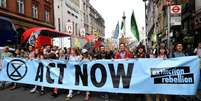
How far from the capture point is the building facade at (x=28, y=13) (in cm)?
3594

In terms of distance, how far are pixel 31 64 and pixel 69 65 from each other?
1.73 meters

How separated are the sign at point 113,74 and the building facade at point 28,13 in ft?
66.2

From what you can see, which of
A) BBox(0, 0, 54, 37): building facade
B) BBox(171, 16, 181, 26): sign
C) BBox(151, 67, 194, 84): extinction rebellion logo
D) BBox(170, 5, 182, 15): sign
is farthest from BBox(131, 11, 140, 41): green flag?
BBox(0, 0, 54, 37): building facade

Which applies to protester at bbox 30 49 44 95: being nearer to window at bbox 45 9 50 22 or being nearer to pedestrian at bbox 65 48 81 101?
pedestrian at bbox 65 48 81 101

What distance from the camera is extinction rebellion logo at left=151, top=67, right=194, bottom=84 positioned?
11016 millimetres

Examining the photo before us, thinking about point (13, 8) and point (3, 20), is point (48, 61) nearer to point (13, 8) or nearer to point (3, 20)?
point (3, 20)

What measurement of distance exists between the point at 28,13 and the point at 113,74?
3034 centimetres

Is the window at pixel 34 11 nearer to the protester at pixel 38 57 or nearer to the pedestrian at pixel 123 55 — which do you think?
the protester at pixel 38 57

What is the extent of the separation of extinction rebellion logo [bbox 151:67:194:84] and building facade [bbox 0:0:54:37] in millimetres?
24399

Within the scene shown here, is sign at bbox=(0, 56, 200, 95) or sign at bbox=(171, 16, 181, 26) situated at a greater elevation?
sign at bbox=(171, 16, 181, 26)

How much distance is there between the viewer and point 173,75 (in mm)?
11156

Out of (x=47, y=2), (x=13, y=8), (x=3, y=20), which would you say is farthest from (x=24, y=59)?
(x=47, y=2)

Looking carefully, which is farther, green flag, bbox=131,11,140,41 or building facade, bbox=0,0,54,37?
building facade, bbox=0,0,54,37

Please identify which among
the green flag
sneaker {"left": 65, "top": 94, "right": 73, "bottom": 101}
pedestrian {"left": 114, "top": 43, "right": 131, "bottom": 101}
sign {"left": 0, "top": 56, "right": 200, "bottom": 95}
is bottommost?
sneaker {"left": 65, "top": 94, "right": 73, "bottom": 101}
